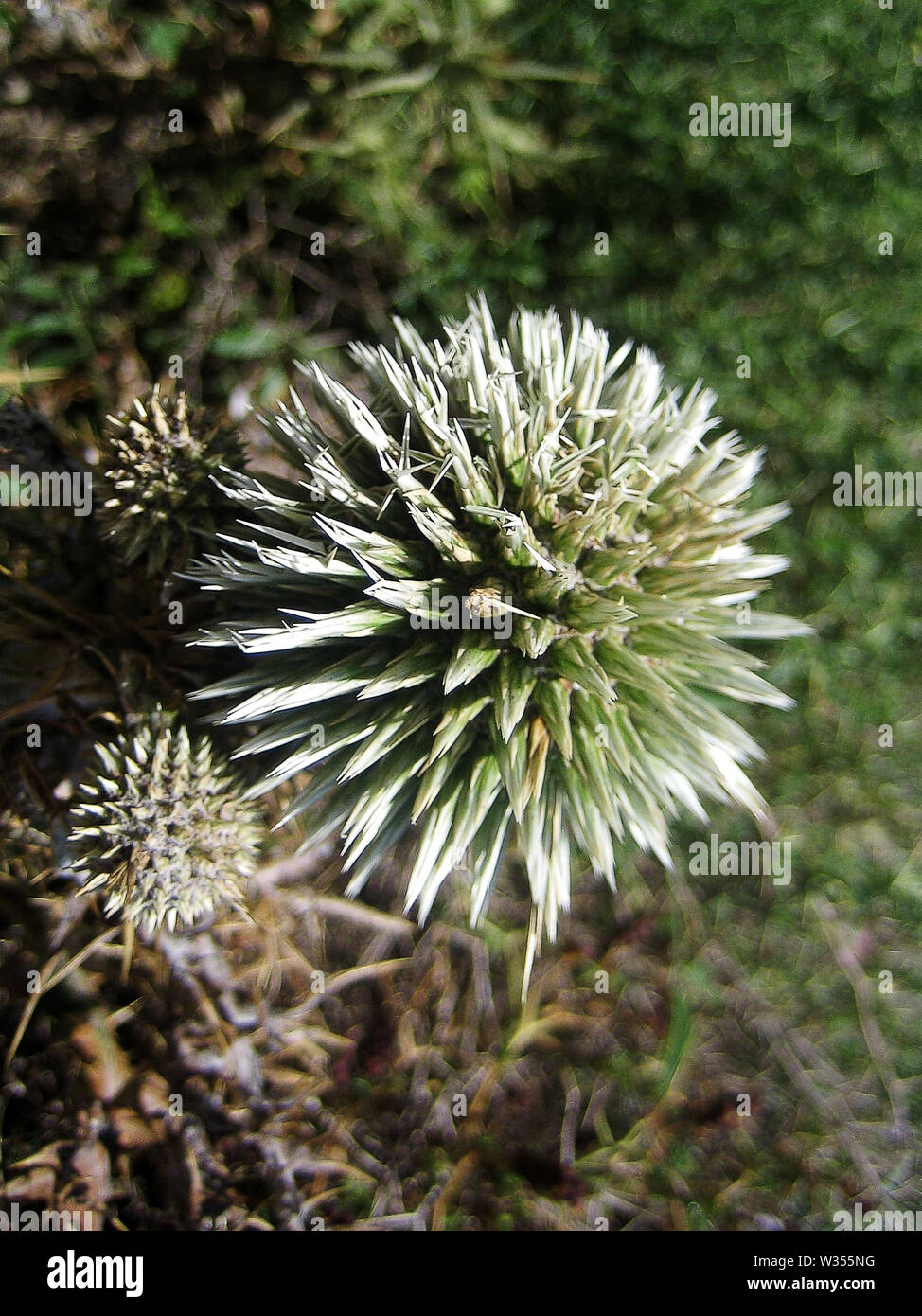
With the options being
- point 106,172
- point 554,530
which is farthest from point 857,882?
point 106,172
